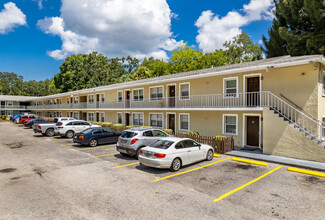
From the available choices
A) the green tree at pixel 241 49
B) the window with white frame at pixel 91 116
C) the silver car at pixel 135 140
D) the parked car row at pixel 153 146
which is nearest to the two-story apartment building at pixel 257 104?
the parked car row at pixel 153 146

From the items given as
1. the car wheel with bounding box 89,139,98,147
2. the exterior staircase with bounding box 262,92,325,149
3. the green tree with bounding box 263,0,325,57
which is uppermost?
the green tree with bounding box 263,0,325,57

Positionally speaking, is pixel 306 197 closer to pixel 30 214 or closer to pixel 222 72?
pixel 30 214

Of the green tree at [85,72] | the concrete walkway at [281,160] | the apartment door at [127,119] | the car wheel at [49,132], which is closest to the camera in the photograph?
the concrete walkway at [281,160]

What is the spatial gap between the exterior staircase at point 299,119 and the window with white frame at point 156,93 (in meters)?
10.9

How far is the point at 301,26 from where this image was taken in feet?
76.1

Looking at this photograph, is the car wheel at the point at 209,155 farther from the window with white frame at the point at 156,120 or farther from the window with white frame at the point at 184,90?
the window with white frame at the point at 156,120

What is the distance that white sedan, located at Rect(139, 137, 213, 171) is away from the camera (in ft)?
29.3

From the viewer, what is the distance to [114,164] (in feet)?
34.7

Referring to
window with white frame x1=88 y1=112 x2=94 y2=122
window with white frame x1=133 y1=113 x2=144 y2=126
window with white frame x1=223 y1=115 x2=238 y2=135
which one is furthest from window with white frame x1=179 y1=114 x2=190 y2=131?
window with white frame x1=88 y1=112 x2=94 y2=122

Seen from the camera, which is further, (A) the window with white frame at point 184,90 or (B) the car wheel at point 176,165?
(A) the window with white frame at point 184,90

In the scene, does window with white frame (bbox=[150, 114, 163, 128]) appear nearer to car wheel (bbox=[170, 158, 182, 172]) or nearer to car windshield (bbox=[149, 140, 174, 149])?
car windshield (bbox=[149, 140, 174, 149])

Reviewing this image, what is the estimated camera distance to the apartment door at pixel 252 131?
14.3 metres

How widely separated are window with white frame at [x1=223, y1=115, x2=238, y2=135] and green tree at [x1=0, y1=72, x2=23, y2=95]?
94075mm

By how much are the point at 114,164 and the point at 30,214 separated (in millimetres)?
5259
